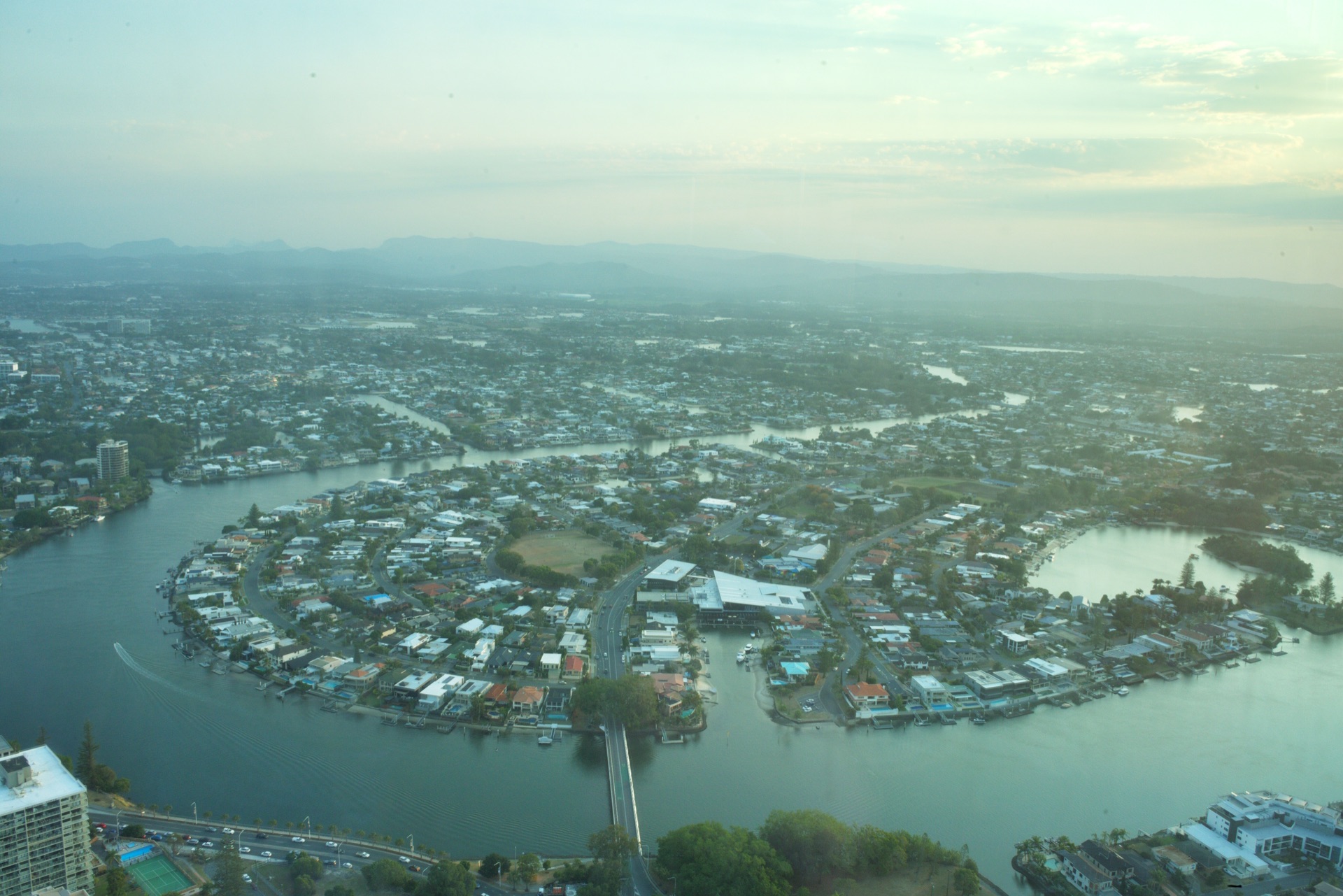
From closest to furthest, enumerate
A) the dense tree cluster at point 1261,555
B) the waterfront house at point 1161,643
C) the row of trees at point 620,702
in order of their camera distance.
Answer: the row of trees at point 620,702, the waterfront house at point 1161,643, the dense tree cluster at point 1261,555

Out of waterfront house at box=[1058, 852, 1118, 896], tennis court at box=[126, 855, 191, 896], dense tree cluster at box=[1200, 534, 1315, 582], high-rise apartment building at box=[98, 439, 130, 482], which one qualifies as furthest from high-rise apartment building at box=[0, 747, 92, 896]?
dense tree cluster at box=[1200, 534, 1315, 582]

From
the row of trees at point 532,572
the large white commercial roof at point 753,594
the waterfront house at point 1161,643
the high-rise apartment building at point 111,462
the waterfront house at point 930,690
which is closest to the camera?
Answer: the waterfront house at point 930,690

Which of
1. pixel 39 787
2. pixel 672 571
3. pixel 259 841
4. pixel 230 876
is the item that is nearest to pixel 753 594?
pixel 672 571

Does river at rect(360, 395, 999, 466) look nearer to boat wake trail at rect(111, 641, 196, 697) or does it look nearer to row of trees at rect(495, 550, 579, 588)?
row of trees at rect(495, 550, 579, 588)

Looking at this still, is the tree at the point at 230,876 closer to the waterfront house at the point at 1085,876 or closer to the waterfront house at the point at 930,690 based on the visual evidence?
the waterfront house at the point at 1085,876

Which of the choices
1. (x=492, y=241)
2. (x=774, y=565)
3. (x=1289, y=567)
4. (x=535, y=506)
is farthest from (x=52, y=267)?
(x=1289, y=567)

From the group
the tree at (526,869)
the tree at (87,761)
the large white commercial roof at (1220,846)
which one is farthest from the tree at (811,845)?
the tree at (87,761)

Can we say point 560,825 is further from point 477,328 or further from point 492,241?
point 492,241
